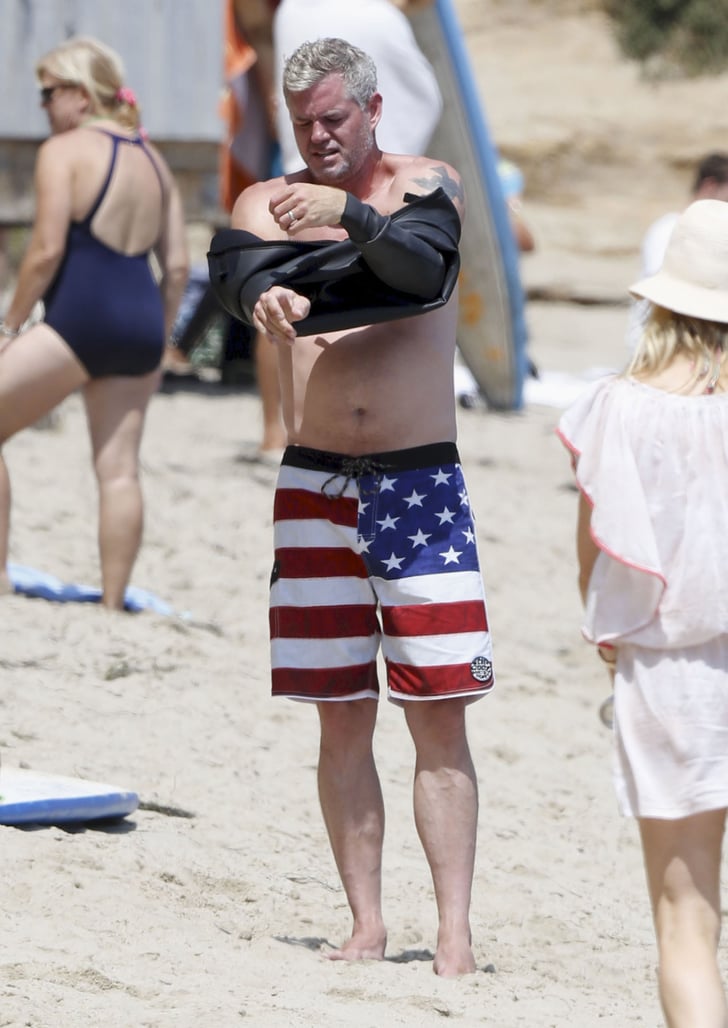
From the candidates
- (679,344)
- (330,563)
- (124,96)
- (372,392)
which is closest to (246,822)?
(330,563)

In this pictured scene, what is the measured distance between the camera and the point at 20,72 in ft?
29.8

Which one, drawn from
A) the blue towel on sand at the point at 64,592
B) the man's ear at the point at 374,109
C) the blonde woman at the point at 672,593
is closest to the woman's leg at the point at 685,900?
the blonde woman at the point at 672,593

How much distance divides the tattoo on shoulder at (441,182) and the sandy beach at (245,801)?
1.53 metres

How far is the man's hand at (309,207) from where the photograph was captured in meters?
2.91

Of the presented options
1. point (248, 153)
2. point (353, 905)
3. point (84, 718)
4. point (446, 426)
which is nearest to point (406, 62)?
point (248, 153)

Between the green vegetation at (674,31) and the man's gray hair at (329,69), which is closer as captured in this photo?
the man's gray hair at (329,69)

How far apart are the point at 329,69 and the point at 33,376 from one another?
223cm

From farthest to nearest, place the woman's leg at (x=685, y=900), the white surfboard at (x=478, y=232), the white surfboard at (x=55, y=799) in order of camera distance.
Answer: the white surfboard at (x=478, y=232), the white surfboard at (x=55, y=799), the woman's leg at (x=685, y=900)

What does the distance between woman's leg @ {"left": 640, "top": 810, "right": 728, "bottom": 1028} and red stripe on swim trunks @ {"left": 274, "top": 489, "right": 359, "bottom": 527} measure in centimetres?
91

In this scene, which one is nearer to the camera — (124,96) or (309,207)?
(309,207)

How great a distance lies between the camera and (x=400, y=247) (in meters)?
→ 2.98

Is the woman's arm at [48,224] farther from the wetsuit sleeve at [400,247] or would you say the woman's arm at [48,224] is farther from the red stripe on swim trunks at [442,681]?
the red stripe on swim trunks at [442,681]

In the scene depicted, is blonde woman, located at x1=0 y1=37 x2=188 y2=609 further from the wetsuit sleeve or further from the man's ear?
the wetsuit sleeve

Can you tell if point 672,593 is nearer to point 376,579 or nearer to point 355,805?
point 376,579
